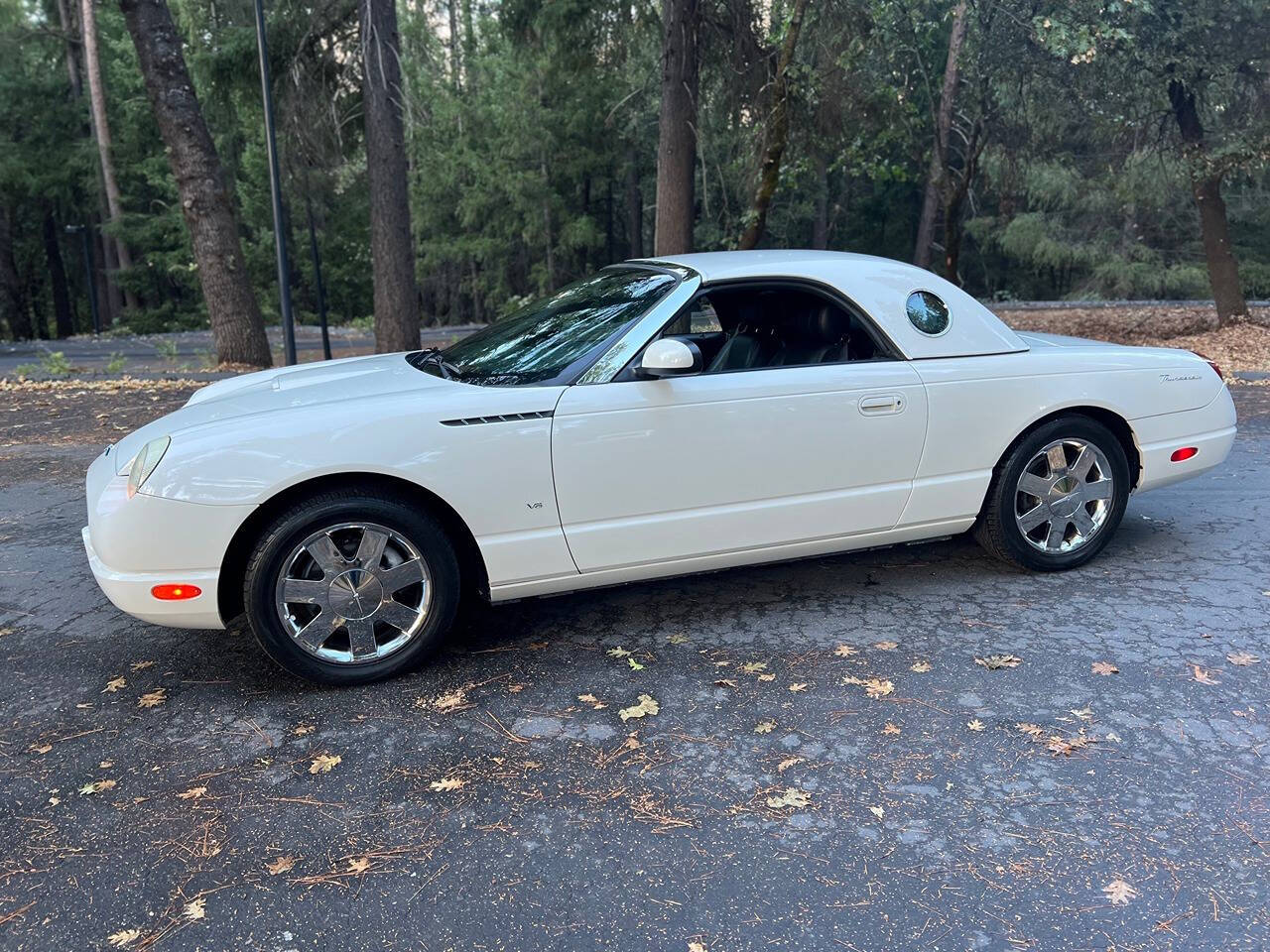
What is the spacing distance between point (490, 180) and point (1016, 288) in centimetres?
2130

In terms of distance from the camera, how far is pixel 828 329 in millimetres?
4461

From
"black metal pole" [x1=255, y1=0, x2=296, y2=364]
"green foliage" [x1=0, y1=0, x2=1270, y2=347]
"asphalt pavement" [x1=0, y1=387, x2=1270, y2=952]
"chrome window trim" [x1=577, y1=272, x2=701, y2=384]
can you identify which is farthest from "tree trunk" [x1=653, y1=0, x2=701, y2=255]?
"asphalt pavement" [x1=0, y1=387, x2=1270, y2=952]

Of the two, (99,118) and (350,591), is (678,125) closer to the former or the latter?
(350,591)

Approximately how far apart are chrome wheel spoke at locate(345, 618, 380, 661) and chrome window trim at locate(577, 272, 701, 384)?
1244 millimetres

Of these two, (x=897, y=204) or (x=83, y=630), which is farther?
(x=897, y=204)

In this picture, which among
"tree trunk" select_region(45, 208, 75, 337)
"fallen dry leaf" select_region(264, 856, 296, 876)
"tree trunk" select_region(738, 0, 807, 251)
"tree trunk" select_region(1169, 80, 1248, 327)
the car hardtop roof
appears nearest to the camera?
"fallen dry leaf" select_region(264, 856, 296, 876)

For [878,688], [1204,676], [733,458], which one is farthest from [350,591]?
[1204,676]

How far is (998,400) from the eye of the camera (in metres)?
4.41

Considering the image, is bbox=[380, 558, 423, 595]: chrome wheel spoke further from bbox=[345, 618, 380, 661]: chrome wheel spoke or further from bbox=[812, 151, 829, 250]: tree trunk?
bbox=[812, 151, 829, 250]: tree trunk

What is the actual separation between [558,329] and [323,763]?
2076mm

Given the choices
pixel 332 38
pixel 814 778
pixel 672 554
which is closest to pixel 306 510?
pixel 672 554

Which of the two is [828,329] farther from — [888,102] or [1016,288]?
[1016,288]

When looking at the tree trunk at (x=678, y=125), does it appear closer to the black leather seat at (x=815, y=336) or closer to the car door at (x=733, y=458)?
the black leather seat at (x=815, y=336)

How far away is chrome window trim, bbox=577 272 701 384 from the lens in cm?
388
